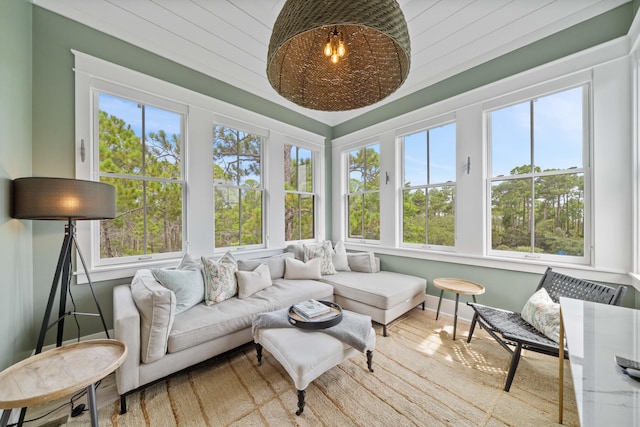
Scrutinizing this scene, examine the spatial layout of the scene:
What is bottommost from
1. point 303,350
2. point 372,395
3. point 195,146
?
point 372,395

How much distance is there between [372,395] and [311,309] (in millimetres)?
711

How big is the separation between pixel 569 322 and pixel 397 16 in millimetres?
1575

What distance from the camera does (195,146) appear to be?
110 inches

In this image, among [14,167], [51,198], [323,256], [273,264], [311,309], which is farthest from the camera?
[323,256]

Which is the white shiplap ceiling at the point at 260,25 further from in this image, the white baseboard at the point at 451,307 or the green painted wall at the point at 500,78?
the white baseboard at the point at 451,307

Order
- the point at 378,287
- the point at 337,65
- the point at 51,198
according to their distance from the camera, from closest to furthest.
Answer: the point at 337,65 < the point at 51,198 < the point at 378,287

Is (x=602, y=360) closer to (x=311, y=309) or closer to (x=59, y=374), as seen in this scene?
(x=311, y=309)

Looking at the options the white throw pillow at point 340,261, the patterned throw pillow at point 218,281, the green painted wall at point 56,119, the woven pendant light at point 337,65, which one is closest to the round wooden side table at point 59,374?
the patterned throw pillow at point 218,281

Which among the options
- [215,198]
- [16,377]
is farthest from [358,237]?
[16,377]

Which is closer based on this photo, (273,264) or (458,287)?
(458,287)

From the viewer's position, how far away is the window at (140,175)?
7.60 ft

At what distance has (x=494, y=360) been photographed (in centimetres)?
204

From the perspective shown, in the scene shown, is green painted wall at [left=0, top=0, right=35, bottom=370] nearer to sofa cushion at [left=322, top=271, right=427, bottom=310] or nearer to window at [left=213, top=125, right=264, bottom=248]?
window at [left=213, top=125, right=264, bottom=248]

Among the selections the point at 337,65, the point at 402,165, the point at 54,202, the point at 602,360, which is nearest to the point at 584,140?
the point at 402,165
